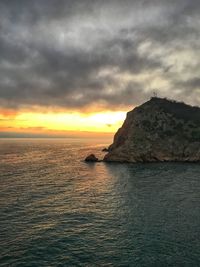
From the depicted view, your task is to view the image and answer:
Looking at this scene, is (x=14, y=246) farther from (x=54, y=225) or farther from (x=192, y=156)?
(x=192, y=156)

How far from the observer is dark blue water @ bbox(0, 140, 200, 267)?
35594mm

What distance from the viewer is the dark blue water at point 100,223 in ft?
117

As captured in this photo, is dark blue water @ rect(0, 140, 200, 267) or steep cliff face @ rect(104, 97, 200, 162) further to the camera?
steep cliff face @ rect(104, 97, 200, 162)

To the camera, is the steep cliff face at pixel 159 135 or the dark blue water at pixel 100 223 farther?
the steep cliff face at pixel 159 135

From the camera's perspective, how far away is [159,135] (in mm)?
145125

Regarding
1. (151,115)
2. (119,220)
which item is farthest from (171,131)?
(119,220)

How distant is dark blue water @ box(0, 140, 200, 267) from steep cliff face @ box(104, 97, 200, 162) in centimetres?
4888

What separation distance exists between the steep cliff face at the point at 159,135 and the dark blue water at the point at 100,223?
48.9 m

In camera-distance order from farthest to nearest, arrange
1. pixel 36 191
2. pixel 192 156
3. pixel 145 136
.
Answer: pixel 145 136 < pixel 192 156 < pixel 36 191

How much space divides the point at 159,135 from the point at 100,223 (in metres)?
102

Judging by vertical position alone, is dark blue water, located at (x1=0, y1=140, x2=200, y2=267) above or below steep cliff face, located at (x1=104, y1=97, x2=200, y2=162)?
below

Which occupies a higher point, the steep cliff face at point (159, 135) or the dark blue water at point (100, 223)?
the steep cliff face at point (159, 135)

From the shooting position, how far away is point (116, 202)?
61.3 metres

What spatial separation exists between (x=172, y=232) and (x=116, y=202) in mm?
19273
